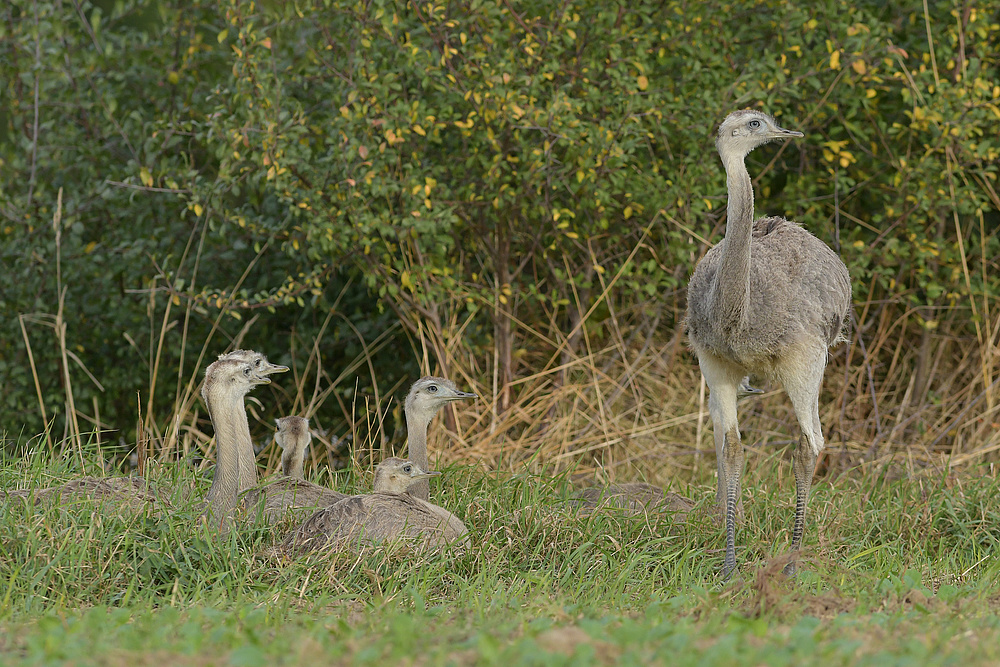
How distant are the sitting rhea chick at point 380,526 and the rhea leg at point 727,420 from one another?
138 centimetres

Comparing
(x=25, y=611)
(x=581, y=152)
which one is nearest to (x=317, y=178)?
(x=581, y=152)

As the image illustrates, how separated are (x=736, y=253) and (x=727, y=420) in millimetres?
1027

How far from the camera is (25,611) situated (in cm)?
470

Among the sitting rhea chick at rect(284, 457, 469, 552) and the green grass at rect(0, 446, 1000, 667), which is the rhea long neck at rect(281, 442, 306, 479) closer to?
the green grass at rect(0, 446, 1000, 667)

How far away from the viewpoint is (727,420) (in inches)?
257

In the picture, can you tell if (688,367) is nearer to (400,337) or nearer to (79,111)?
(400,337)

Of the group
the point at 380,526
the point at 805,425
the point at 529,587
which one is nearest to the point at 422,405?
the point at 380,526

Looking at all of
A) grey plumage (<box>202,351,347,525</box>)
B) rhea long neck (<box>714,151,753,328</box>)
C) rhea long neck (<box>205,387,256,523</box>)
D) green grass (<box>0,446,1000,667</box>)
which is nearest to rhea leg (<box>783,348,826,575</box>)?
green grass (<box>0,446,1000,667</box>)

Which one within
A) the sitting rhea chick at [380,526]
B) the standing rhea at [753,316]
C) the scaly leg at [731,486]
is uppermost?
the standing rhea at [753,316]

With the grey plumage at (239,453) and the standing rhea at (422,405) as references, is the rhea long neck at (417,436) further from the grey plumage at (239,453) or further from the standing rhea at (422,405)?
the grey plumage at (239,453)

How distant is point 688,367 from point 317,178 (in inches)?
114

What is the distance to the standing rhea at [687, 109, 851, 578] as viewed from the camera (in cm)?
595

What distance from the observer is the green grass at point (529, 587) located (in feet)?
12.2

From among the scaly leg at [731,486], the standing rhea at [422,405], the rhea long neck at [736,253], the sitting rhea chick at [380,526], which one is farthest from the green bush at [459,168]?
the sitting rhea chick at [380,526]
